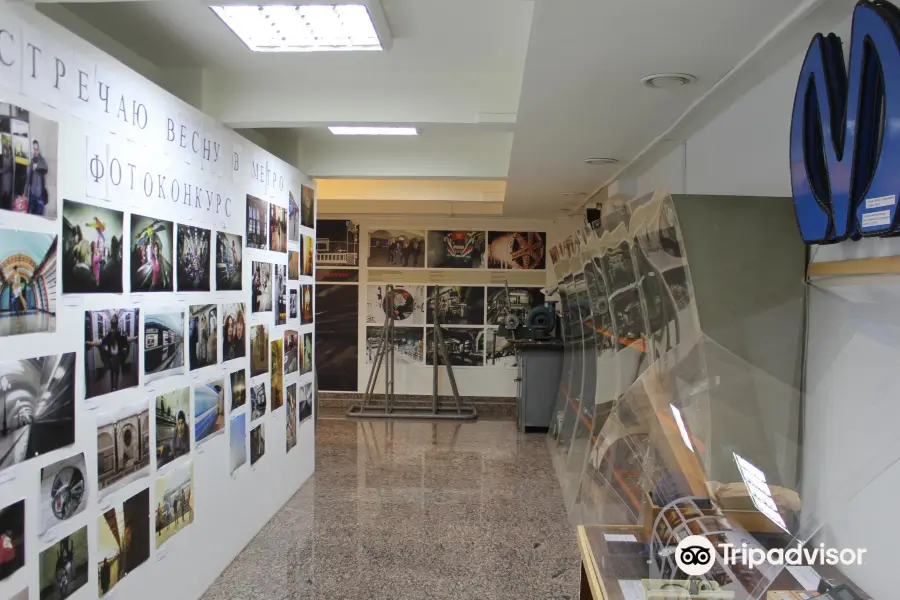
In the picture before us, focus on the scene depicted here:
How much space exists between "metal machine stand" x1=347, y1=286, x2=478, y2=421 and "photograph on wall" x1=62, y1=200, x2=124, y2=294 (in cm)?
566

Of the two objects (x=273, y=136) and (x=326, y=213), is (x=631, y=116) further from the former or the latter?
(x=326, y=213)

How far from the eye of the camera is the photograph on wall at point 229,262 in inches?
135

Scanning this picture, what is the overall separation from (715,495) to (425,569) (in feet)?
6.68

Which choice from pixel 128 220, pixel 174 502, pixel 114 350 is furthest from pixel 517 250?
pixel 114 350

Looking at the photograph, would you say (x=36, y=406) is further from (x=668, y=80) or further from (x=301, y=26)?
(x=668, y=80)

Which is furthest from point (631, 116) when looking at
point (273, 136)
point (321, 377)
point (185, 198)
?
point (321, 377)

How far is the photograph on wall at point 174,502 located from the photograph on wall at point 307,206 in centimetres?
236

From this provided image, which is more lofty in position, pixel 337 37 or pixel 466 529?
pixel 337 37

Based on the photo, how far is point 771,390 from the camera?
7.42 ft

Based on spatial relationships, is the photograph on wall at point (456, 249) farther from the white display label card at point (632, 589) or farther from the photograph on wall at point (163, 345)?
the white display label card at point (632, 589)

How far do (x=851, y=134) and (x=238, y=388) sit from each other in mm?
3236

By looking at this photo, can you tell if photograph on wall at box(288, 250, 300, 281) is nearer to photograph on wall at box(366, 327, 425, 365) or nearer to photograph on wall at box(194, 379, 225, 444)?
photograph on wall at box(194, 379, 225, 444)

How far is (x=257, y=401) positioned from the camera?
4.04 m

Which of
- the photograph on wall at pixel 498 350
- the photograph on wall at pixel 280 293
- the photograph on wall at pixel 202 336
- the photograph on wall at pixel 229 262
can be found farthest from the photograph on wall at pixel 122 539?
the photograph on wall at pixel 498 350
